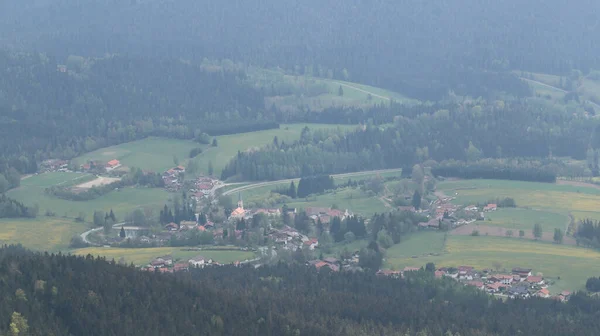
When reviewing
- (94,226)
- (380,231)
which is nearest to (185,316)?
(380,231)

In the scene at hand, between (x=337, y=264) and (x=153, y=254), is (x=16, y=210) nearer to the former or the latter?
(x=153, y=254)

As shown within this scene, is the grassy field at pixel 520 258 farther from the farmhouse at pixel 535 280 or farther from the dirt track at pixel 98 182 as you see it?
the dirt track at pixel 98 182

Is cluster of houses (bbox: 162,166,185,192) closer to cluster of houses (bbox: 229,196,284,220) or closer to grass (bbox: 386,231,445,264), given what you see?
cluster of houses (bbox: 229,196,284,220)

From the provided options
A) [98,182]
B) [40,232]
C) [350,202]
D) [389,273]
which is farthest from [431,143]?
[389,273]

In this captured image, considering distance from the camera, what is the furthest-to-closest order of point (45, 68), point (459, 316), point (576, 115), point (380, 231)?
point (45, 68), point (576, 115), point (380, 231), point (459, 316)

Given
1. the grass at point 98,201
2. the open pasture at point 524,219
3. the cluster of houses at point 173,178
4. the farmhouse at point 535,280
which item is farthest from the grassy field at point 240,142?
the farmhouse at point 535,280

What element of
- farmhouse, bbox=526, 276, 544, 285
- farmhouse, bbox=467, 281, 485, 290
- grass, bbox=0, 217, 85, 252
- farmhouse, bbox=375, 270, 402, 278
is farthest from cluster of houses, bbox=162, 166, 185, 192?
farmhouse, bbox=526, 276, 544, 285

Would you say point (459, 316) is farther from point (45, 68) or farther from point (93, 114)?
point (45, 68)
